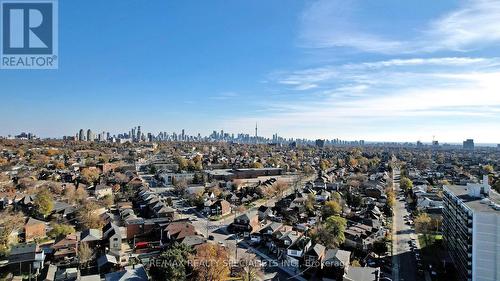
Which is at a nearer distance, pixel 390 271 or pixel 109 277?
pixel 109 277

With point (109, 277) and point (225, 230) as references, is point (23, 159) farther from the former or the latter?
point (109, 277)

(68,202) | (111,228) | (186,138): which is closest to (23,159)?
(68,202)

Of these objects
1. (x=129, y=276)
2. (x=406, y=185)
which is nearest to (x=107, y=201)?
(x=129, y=276)

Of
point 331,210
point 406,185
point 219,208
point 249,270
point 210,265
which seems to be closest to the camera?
point 210,265

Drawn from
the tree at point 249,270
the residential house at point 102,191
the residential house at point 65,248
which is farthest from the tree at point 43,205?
the tree at point 249,270

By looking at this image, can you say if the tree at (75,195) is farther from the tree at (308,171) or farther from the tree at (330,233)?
the tree at (308,171)

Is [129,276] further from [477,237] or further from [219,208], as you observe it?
[477,237]

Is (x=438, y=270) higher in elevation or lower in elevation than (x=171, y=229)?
lower
